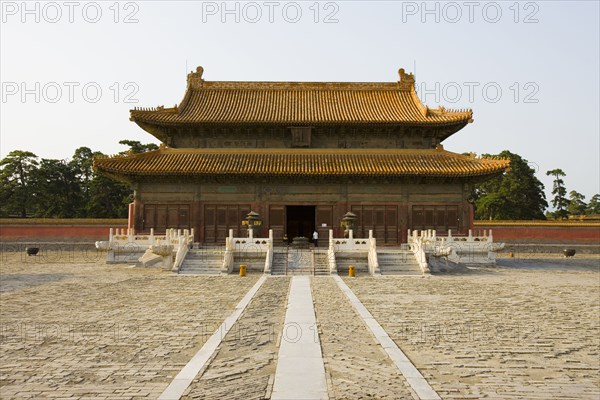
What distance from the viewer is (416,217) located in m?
31.2

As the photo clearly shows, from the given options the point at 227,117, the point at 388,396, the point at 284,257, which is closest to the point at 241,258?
the point at 284,257

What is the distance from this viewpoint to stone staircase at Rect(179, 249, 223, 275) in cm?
2369

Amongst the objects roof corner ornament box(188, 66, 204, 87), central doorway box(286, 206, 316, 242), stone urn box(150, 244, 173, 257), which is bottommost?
stone urn box(150, 244, 173, 257)

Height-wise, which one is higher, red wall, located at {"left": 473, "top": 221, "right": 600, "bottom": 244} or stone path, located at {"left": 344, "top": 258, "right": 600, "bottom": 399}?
red wall, located at {"left": 473, "top": 221, "right": 600, "bottom": 244}

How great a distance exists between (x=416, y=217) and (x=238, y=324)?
22.4 m

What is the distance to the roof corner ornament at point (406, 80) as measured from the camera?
37000mm

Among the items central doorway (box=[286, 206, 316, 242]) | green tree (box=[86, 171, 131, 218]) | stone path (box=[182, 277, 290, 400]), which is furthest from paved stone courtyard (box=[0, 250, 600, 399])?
green tree (box=[86, 171, 131, 218])

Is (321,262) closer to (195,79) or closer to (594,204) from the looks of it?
(195,79)

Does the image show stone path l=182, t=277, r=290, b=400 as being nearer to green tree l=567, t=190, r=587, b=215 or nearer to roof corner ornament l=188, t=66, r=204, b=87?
roof corner ornament l=188, t=66, r=204, b=87

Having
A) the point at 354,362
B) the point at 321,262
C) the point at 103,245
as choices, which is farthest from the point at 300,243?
the point at 354,362

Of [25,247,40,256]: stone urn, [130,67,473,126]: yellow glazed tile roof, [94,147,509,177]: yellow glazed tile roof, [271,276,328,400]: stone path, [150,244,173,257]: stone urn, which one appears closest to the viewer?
[271,276,328,400]: stone path

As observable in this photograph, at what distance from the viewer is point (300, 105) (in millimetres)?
34844

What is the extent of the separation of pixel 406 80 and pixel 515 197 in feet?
91.5

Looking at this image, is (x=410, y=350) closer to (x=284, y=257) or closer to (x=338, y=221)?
(x=284, y=257)
